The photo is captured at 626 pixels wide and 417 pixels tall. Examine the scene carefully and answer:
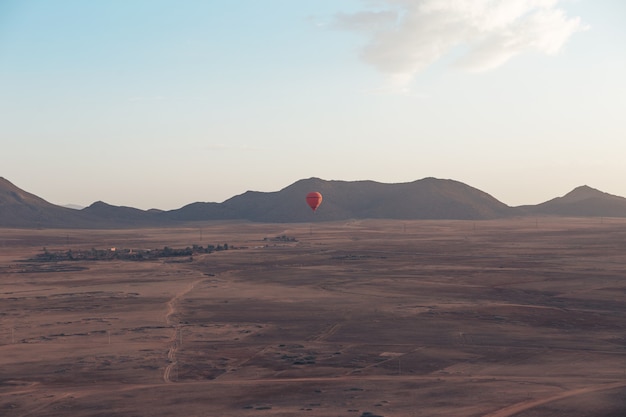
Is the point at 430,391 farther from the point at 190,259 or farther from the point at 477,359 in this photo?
the point at 190,259

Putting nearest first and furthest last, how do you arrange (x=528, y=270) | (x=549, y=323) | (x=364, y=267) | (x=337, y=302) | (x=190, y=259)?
(x=549, y=323), (x=337, y=302), (x=528, y=270), (x=364, y=267), (x=190, y=259)

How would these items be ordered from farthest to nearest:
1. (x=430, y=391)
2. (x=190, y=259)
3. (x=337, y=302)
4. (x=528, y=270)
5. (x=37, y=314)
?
(x=190, y=259) < (x=528, y=270) < (x=337, y=302) < (x=37, y=314) < (x=430, y=391)

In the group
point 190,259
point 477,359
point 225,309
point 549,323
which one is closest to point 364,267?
point 190,259

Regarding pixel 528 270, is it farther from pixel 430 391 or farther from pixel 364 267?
pixel 430 391

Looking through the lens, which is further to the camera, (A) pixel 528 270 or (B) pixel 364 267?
(B) pixel 364 267

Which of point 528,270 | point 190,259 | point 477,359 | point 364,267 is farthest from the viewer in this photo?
point 190,259

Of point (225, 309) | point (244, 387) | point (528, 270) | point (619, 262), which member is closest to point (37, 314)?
point (225, 309)
